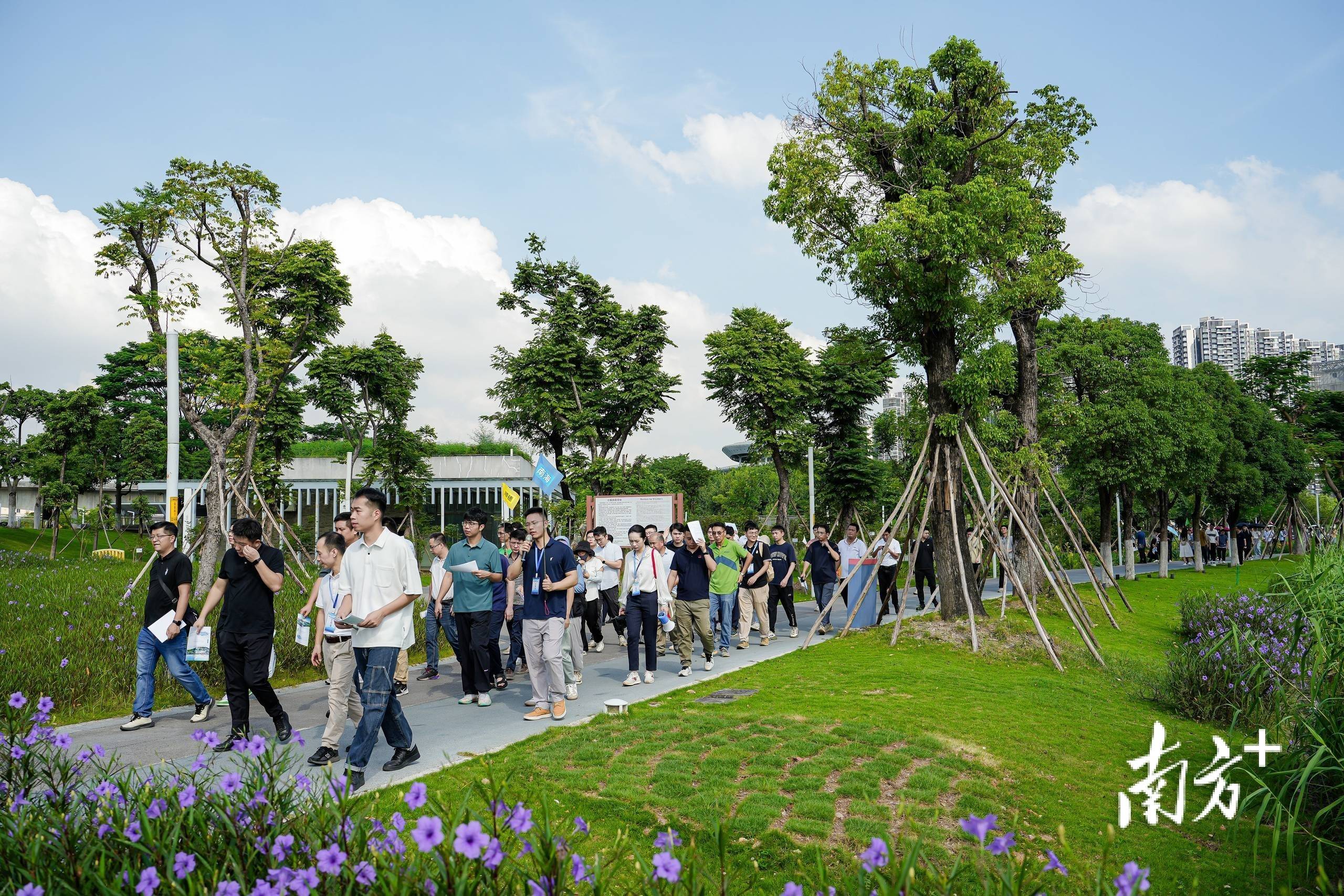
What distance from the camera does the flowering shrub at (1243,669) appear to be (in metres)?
6.74

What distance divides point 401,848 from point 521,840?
0.44m

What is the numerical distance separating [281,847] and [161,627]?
18.4ft

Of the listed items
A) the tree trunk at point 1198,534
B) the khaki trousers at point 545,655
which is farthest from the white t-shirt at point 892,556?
the tree trunk at point 1198,534

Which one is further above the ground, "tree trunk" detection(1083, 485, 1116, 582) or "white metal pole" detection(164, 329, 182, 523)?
"white metal pole" detection(164, 329, 182, 523)

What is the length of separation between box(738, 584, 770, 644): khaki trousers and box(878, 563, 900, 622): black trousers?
2.23 metres

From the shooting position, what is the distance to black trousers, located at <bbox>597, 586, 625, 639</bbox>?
504 inches

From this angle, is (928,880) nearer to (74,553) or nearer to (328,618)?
(328,618)

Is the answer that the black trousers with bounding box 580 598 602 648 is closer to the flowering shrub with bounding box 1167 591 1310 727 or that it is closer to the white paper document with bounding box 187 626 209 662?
the white paper document with bounding box 187 626 209 662

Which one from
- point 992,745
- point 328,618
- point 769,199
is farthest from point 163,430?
point 992,745

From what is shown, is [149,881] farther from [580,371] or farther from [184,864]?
[580,371]

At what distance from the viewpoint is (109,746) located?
686cm

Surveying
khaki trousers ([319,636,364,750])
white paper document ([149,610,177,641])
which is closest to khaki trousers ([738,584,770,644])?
khaki trousers ([319,636,364,750])

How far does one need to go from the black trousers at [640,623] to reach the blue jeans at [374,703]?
3.60 m

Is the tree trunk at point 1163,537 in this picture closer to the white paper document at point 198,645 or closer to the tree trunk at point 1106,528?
the tree trunk at point 1106,528
